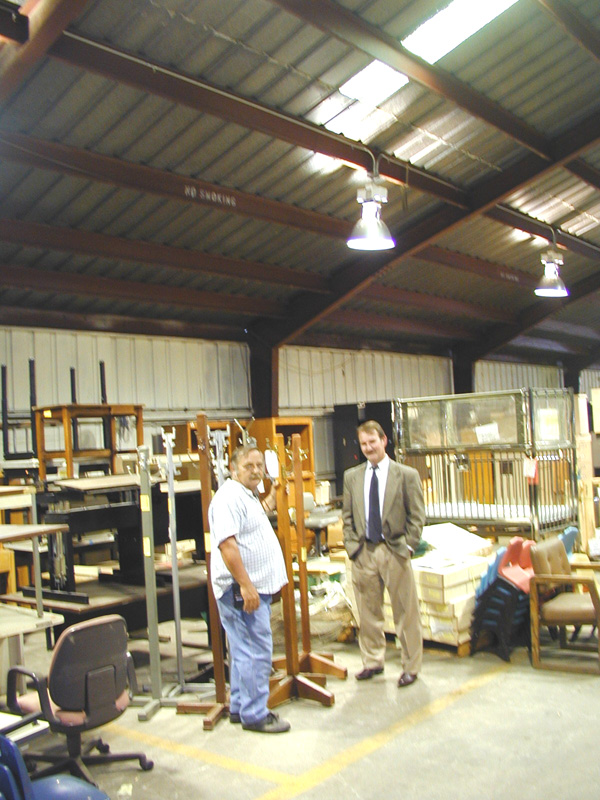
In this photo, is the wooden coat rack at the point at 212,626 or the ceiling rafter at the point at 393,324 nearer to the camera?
the wooden coat rack at the point at 212,626

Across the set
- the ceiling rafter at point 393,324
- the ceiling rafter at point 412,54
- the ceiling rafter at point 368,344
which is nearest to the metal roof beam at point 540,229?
the ceiling rafter at point 412,54

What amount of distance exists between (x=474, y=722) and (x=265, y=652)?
55.2 inches

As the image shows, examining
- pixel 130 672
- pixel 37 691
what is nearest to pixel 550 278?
pixel 130 672

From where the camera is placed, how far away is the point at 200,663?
6.22 m

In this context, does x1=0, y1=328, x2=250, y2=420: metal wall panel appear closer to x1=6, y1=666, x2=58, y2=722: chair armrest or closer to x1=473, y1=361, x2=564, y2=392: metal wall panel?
x1=6, y1=666, x2=58, y2=722: chair armrest

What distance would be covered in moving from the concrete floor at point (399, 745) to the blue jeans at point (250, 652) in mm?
191

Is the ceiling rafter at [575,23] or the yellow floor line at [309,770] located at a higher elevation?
the ceiling rafter at [575,23]

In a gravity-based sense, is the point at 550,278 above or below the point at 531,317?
below

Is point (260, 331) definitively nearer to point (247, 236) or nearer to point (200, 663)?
point (247, 236)

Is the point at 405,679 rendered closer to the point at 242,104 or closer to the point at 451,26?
A: the point at 242,104

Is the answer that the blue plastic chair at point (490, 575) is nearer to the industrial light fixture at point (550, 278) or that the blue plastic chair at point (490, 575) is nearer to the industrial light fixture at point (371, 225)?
the industrial light fixture at point (371, 225)

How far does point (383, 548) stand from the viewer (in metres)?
5.43

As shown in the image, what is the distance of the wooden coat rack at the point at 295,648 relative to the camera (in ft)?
16.8

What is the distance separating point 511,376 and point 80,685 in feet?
60.8
